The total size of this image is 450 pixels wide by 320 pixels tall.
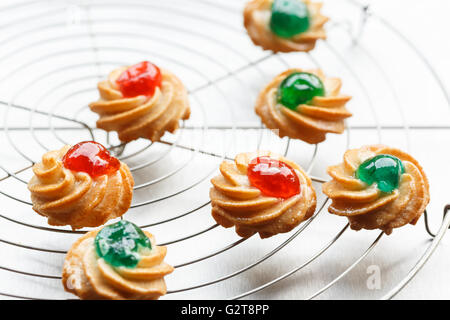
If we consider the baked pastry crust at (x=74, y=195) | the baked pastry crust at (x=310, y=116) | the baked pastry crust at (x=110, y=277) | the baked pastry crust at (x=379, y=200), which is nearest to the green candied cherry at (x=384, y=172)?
the baked pastry crust at (x=379, y=200)

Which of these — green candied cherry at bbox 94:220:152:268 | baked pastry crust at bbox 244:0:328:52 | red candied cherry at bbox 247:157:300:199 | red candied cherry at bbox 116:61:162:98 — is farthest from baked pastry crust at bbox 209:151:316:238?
baked pastry crust at bbox 244:0:328:52

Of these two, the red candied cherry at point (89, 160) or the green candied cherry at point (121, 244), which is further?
the red candied cherry at point (89, 160)

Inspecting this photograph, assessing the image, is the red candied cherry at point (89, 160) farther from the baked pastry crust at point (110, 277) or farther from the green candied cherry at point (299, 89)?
the green candied cherry at point (299, 89)

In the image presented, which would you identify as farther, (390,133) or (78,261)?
(390,133)

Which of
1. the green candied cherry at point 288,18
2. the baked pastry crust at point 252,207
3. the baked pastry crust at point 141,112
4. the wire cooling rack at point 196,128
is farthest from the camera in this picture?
the green candied cherry at point 288,18

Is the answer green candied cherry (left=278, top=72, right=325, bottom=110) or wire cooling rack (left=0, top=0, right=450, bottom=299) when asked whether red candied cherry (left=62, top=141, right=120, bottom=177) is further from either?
green candied cherry (left=278, top=72, right=325, bottom=110)

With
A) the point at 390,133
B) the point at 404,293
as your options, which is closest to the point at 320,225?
the point at 404,293

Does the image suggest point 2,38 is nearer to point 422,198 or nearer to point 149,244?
point 149,244
